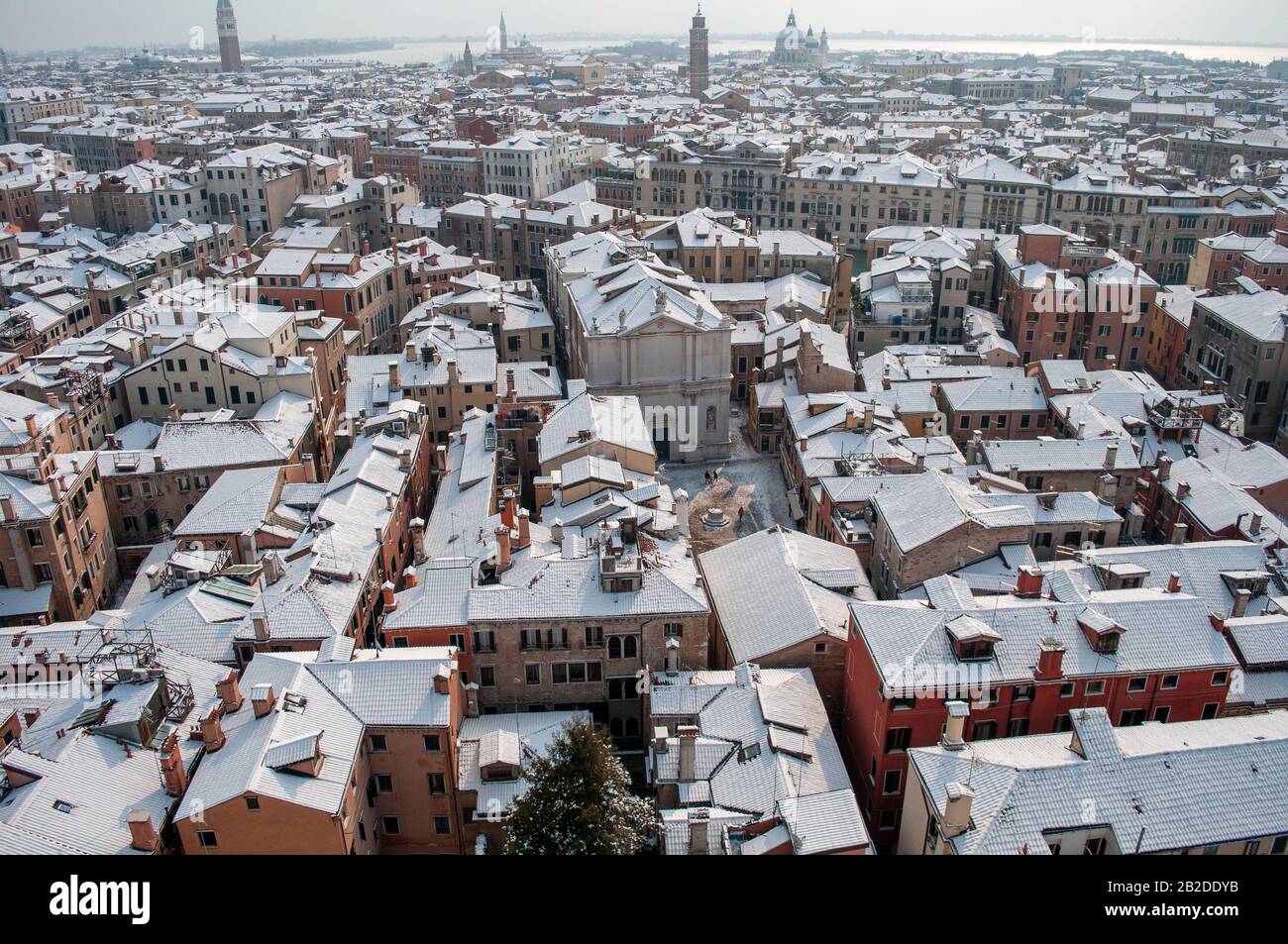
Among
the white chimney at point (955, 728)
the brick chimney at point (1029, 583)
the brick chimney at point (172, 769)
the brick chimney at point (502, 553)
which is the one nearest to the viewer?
the brick chimney at point (172, 769)

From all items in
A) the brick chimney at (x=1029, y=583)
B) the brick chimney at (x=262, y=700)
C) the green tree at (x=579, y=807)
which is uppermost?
the brick chimney at (x=1029, y=583)

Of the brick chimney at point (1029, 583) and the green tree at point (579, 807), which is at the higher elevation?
the brick chimney at point (1029, 583)

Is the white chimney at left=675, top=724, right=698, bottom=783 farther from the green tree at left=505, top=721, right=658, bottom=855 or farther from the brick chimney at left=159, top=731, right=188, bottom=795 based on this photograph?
the brick chimney at left=159, top=731, right=188, bottom=795

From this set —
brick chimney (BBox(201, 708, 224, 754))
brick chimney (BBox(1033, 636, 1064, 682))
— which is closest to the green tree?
brick chimney (BBox(201, 708, 224, 754))

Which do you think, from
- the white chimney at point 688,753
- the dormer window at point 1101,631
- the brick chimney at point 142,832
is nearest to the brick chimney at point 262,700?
the brick chimney at point 142,832

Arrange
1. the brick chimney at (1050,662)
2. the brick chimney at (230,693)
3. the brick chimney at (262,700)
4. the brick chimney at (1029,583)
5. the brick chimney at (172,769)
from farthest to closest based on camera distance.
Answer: the brick chimney at (1029,583), the brick chimney at (1050,662), the brick chimney at (230,693), the brick chimney at (262,700), the brick chimney at (172,769)

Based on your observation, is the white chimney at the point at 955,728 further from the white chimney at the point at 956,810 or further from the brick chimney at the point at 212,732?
the brick chimney at the point at 212,732

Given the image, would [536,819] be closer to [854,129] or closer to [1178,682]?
[1178,682]
